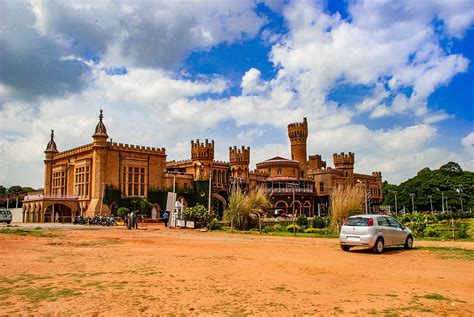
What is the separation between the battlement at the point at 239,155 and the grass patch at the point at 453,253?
48.1 meters

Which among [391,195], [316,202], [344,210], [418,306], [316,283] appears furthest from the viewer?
[391,195]

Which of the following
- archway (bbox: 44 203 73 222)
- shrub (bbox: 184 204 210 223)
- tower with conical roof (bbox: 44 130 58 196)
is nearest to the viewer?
shrub (bbox: 184 204 210 223)

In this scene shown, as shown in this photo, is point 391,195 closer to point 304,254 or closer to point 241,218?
point 241,218

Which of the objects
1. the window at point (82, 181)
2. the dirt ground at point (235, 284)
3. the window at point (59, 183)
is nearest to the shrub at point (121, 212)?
the window at point (82, 181)

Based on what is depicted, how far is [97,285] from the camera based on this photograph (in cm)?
849

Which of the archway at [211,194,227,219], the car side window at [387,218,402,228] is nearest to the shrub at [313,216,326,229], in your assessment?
the car side window at [387,218,402,228]

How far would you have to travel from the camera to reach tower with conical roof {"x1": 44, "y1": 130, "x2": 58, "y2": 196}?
5694 centimetres

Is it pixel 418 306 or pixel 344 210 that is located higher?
pixel 344 210

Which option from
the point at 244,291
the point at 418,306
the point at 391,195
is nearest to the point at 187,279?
the point at 244,291

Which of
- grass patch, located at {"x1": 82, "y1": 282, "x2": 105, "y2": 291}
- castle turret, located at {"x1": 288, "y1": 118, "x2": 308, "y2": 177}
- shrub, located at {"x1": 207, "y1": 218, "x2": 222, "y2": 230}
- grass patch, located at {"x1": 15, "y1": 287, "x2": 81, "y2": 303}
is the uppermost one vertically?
→ castle turret, located at {"x1": 288, "y1": 118, "x2": 308, "y2": 177}

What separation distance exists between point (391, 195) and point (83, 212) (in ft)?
213

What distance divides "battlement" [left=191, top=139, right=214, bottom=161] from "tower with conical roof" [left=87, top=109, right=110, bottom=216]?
44.6 ft

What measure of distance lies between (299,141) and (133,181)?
3800 cm

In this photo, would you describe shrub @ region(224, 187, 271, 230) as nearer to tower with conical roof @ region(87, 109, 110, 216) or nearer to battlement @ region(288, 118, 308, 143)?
tower with conical roof @ region(87, 109, 110, 216)
